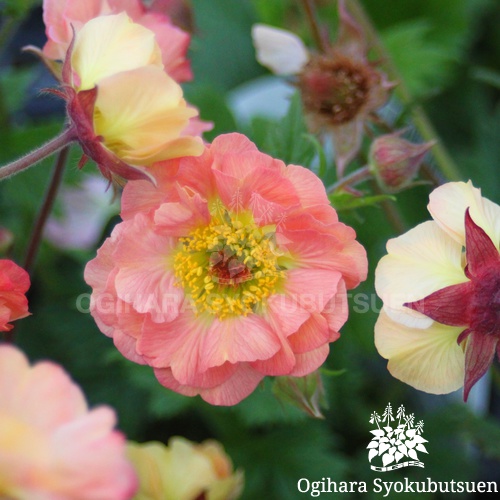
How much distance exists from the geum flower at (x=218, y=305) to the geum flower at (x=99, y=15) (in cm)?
10

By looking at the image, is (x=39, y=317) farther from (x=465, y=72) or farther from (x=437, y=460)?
(x=465, y=72)

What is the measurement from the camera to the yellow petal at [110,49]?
378 millimetres

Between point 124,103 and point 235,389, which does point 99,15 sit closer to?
point 124,103

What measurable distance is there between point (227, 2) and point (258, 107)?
0.85 ft

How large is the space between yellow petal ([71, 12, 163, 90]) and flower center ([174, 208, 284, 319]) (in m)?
0.10

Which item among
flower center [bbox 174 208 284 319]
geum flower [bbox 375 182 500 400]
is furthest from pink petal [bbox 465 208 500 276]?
flower center [bbox 174 208 284 319]

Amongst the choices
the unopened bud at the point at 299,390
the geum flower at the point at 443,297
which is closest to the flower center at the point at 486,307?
the geum flower at the point at 443,297

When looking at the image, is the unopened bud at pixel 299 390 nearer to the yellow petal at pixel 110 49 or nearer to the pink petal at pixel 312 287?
the pink petal at pixel 312 287

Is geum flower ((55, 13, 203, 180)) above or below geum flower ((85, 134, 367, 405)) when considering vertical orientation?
above

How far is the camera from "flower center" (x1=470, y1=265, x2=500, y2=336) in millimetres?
373

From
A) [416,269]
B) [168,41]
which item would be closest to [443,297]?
[416,269]

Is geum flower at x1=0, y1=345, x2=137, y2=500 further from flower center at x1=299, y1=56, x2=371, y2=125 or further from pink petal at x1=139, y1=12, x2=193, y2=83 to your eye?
flower center at x1=299, y1=56, x2=371, y2=125

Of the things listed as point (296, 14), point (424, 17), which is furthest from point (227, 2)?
point (424, 17)

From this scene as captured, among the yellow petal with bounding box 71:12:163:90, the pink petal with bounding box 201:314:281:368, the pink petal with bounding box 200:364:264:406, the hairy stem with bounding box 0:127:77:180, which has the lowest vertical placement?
the pink petal with bounding box 200:364:264:406
